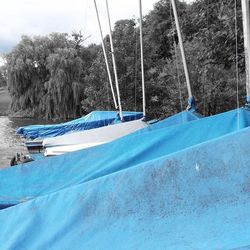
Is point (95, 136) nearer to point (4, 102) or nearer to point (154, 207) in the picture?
point (154, 207)

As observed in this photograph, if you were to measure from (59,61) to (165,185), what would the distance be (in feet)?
106

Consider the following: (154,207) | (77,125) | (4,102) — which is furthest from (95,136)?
(4,102)

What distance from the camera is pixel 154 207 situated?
2.39 metres

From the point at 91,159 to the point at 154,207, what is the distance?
80.6 inches

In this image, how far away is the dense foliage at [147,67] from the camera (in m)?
7.34

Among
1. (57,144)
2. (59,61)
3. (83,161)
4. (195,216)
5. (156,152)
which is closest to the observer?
(195,216)

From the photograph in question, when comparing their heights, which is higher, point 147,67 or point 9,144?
point 147,67

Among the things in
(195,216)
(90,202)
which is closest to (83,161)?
(90,202)

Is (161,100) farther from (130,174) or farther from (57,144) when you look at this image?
(130,174)

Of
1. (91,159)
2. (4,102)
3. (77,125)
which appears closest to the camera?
(91,159)

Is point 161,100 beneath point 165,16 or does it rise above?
beneath

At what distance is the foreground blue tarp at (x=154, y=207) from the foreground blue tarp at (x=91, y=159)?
5.22 feet

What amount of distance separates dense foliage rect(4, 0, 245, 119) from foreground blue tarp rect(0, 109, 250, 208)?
3.13ft

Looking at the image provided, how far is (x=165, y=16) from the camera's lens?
118ft
